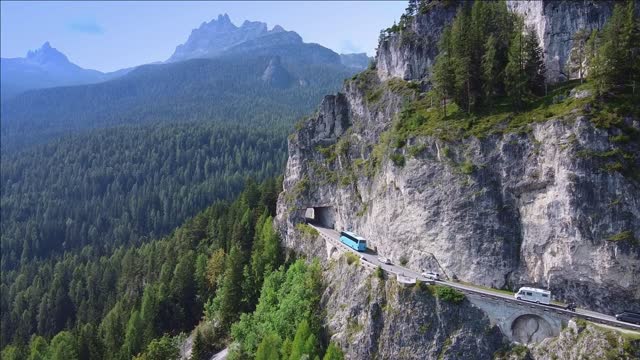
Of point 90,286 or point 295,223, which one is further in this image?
point 90,286

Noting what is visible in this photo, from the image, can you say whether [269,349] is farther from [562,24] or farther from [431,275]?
[562,24]

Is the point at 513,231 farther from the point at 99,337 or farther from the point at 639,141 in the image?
the point at 99,337

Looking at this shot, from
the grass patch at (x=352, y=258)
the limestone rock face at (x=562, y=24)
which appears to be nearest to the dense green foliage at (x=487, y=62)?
the limestone rock face at (x=562, y=24)

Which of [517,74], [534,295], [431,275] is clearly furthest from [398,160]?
[534,295]

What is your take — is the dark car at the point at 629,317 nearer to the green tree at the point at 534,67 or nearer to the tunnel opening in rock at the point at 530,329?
the tunnel opening in rock at the point at 530,329

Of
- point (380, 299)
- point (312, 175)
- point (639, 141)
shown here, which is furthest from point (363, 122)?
point (639, 141)

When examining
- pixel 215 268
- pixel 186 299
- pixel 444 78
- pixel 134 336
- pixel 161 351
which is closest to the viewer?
pixel 444 78

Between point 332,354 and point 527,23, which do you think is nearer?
point 332,354
